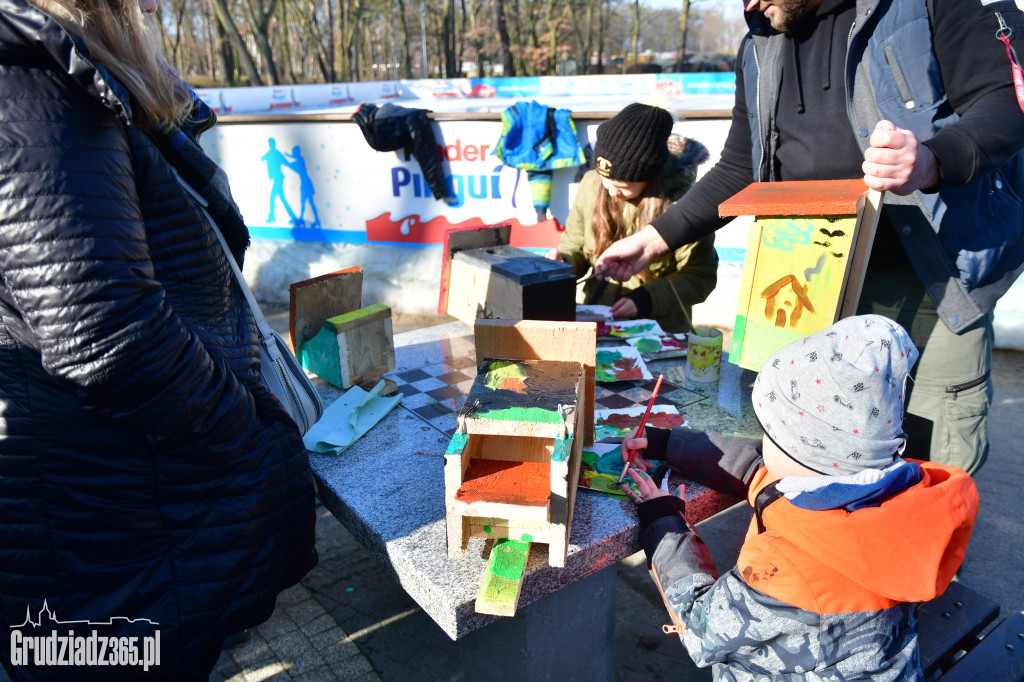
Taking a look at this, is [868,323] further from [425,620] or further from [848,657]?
[425,620]

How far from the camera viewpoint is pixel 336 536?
3.00 m

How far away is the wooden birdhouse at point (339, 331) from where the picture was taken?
6.75 ft

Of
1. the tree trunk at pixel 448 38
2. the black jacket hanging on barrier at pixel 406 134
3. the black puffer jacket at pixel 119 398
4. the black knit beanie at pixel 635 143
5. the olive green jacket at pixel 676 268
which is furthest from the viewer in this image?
the tree trunk at pixel 448 38

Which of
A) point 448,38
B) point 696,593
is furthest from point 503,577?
point 448,38

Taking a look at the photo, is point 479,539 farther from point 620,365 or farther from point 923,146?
point 923,146

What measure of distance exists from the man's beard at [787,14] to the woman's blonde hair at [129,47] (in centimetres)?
144

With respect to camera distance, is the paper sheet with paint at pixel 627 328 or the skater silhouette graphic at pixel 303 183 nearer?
the paper sheet with paint at pixel 627 328

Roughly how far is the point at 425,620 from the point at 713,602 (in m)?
1.53

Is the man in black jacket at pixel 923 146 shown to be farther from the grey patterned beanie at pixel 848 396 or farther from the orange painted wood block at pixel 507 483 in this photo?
the orange painted wood block at pixel 507 483

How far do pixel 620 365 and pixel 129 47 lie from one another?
155cm

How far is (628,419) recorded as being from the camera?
1.84 m

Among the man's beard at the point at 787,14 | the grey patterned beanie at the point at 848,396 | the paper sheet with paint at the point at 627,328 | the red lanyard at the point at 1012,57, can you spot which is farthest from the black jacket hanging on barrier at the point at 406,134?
the grey patterned beanie at the point at 848,396

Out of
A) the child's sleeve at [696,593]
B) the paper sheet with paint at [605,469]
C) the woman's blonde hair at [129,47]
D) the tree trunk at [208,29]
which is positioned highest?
the tree trunk at [208,29]

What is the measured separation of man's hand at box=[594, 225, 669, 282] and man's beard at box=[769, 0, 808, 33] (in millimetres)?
706
